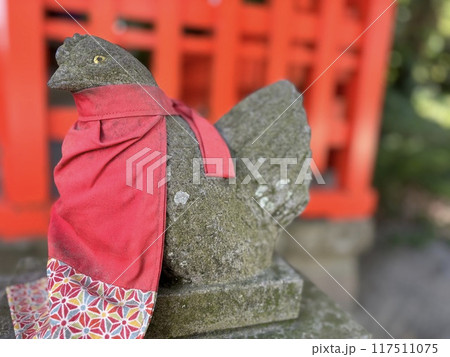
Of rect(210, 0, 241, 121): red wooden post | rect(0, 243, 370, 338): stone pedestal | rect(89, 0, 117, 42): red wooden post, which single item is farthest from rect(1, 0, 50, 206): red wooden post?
rect(0, 243, 370, 338): stone pedestal

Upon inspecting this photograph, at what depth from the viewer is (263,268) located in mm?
1382

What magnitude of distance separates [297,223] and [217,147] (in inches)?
85.9

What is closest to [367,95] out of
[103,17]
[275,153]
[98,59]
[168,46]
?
[168,46]

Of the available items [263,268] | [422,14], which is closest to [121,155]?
[263,268]

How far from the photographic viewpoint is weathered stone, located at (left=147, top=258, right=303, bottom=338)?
4.01ft

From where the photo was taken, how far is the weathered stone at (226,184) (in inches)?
45.7

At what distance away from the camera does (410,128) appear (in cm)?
465

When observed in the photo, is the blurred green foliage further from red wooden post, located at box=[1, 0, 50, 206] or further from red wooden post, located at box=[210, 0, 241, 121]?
red wooden post, located at box=[1, 0, 50, 206]

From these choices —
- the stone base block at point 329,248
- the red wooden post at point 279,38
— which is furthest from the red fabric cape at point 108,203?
the stone base block at point 329,248

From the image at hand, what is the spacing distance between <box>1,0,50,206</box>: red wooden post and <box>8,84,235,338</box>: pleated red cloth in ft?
5.17

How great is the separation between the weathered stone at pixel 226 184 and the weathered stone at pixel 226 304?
0.04 meters

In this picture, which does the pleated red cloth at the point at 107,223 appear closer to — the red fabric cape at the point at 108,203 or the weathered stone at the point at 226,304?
the red fabric cape at the point at 108,203

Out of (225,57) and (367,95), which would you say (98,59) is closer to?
(225,57)

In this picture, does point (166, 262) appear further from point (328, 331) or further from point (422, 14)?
point (422, 14)
